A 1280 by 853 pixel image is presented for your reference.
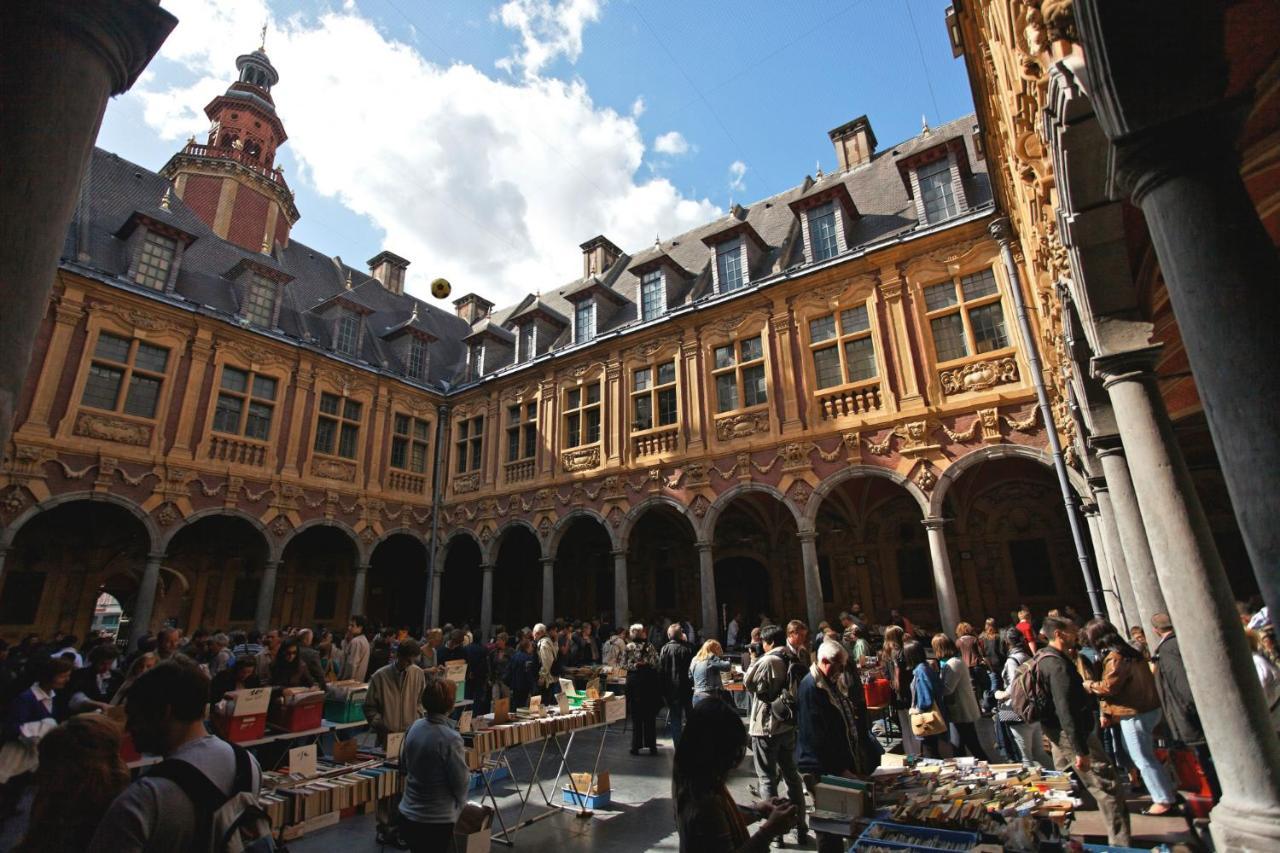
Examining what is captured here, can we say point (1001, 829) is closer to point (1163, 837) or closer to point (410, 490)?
point (1163, 837)

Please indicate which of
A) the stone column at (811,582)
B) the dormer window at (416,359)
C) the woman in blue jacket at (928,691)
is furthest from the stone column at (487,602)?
the woman in blue jacket at (928,691)

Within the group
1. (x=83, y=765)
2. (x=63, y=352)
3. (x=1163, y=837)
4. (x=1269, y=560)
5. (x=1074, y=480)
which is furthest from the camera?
(x=63, y=352)

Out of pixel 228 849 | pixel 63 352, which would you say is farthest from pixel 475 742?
pixel 63 352

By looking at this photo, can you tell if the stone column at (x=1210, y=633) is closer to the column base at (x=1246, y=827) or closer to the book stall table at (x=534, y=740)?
the column base at (x=1246, y=827)

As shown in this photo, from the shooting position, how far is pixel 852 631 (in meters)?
8.84

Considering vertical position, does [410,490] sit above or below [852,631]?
above

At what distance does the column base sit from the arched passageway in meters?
19.5

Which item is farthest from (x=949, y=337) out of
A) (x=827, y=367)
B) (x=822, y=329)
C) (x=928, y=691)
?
(x=928, y=691)

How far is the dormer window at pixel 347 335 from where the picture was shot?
693 inches

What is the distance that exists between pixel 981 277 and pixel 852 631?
696 cm

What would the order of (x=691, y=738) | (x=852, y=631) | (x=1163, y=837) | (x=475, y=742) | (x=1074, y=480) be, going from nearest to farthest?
(x=691, y=738)
(x=1163, y=837)
(x=475, y=742)
(x=852, y=631)
(x=1074, y=480)

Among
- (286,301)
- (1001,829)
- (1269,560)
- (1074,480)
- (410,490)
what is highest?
(286,301)

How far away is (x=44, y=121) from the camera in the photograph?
2020mm

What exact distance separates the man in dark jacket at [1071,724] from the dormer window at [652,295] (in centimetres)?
1202
